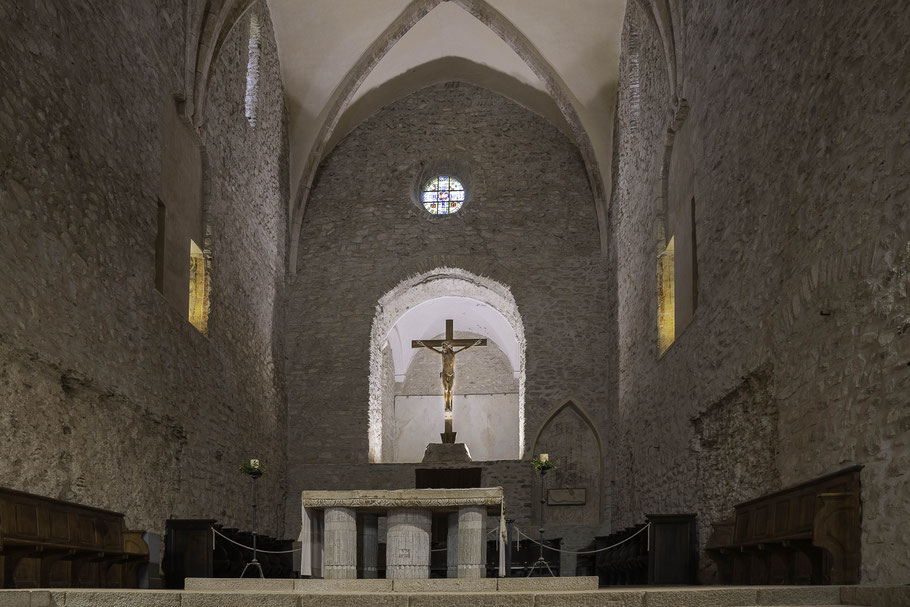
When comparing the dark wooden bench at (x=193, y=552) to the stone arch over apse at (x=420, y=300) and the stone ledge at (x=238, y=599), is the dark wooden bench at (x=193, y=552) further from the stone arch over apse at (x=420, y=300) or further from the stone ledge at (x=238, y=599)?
the stone arch over apse at (x=420, y=300)

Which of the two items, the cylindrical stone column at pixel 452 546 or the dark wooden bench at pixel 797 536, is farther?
the cylindrical stone column at pixel 452 546

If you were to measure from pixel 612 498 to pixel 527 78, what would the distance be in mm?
8553

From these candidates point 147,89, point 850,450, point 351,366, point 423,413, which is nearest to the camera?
point 850,450

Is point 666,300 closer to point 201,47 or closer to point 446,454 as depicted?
point 446,454

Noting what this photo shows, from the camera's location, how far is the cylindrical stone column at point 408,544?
795 centimetres

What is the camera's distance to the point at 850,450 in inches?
269

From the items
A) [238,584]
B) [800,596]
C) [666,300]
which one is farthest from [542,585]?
[666,300]

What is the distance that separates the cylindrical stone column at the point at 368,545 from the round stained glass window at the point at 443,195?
482 inches

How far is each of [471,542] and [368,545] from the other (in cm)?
138

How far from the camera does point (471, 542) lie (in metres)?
7.96

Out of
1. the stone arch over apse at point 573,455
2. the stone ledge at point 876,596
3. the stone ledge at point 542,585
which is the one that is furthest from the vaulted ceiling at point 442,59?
the stone ledge at point 876,596

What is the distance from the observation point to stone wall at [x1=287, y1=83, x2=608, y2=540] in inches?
755

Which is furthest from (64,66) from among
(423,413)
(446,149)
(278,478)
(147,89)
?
(423,413)

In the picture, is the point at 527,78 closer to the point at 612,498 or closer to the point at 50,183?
the point at 612,498
